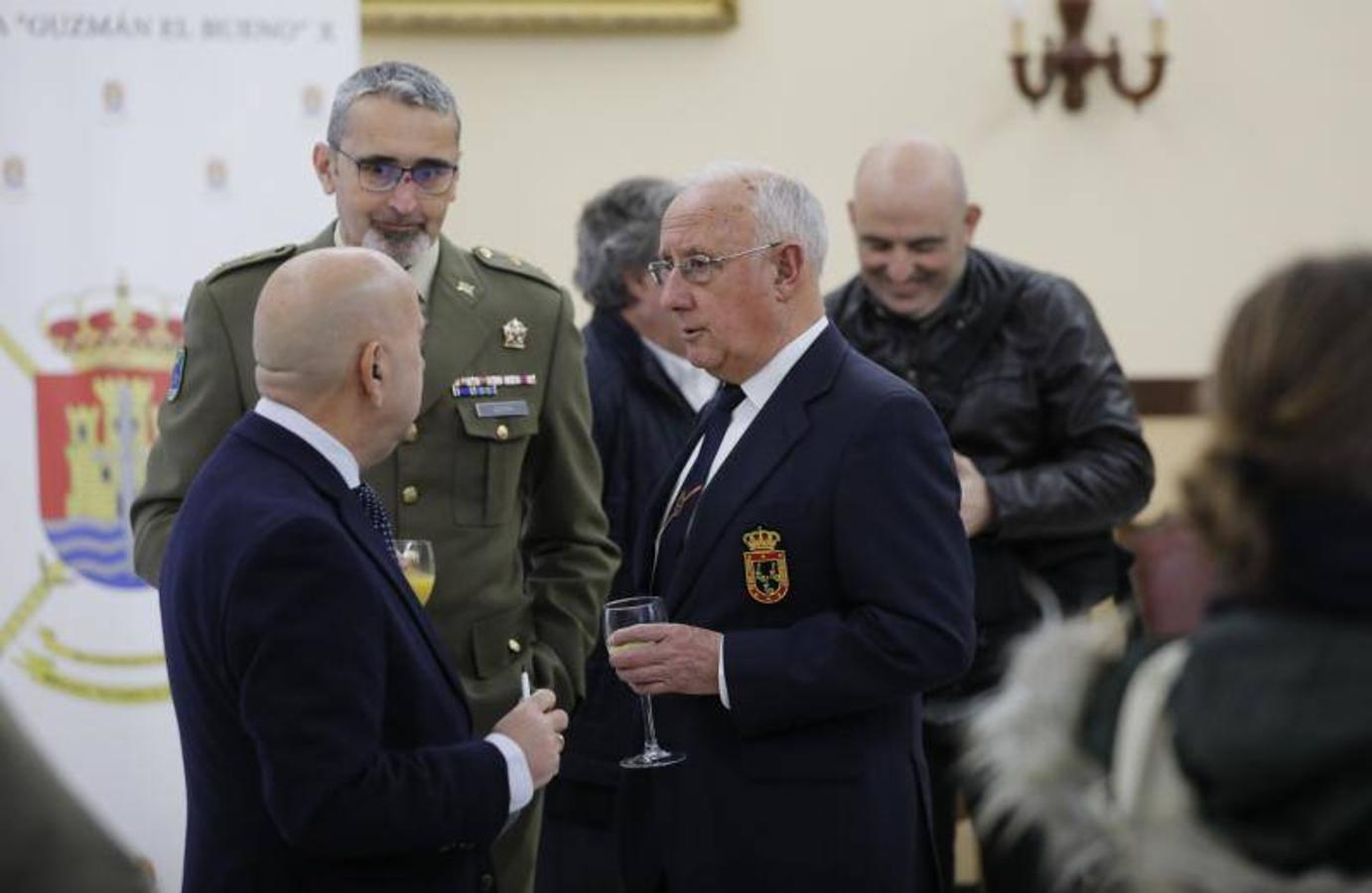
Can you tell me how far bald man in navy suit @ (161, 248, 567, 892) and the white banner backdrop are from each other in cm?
174

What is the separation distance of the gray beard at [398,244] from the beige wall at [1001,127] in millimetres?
2227

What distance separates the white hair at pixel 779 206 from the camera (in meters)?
2.85

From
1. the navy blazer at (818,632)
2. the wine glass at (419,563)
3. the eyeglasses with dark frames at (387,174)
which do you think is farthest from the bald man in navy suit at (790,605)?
the eyeglasses with dark frames at (387,174)

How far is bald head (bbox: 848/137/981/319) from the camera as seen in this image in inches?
149

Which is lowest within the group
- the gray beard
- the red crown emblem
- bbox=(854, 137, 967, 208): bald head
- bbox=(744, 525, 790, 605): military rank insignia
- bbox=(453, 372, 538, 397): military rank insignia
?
bbox=(744, 525, 790, 605): military rank insignia

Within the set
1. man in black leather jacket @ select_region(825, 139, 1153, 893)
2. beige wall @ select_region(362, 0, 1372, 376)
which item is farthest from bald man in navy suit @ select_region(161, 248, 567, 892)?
beige wall @ select_region(362, 0, 1372, 376)

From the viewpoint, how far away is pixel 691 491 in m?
2.85

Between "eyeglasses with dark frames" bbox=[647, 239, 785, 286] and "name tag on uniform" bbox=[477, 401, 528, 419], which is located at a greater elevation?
"eyeglasses with dark frames" bbox=[647, 239, 785, 286]

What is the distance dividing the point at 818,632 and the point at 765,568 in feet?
0.37

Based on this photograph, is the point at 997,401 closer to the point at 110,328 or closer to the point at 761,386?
the point at 761,386

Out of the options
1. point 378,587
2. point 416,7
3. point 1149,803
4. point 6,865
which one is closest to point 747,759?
point 378,587

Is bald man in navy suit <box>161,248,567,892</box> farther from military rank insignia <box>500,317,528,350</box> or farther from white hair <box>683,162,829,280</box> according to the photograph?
military rank insignia <box>500,317,528,350</box>

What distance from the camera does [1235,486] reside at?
1748 mm

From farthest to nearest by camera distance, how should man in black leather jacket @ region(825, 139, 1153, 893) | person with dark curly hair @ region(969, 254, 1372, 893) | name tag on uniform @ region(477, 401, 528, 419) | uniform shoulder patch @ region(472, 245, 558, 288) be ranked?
man in black leather jacket @ region(825, 139, 1153, 893) < uniform shoulder patch @ region(472, 245, 558, 288) < name tag on uniform @ region(477, 401, 528, 419) < person with dark curly hair @ region(969, 254, 1372, 893)
